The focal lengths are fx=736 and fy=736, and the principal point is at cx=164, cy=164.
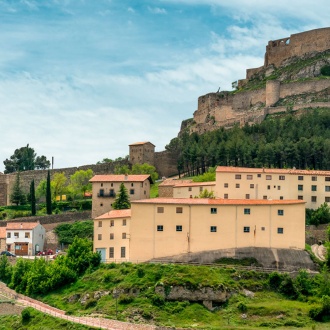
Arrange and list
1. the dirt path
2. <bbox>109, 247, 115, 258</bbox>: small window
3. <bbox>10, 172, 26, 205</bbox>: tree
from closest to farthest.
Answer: the dirt path
<bbox>109, 247, 115, 258</bbox>: small window
<bbox>10, 172, 26, 205</bbox>: tree

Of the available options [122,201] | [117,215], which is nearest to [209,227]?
[117,215]

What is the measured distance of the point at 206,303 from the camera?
55.8 meters

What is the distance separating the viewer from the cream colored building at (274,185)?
77.0 metres

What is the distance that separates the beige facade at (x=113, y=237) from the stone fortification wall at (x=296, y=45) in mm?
88044

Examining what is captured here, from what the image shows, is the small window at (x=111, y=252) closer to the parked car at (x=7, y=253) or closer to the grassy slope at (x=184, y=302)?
the grassy slope at (x=184, y=302)

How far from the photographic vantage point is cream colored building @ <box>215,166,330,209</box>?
77000 millimetres

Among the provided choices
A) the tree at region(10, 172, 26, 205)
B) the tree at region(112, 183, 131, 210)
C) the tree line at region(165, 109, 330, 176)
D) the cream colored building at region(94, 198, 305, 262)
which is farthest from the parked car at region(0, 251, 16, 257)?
the tree line at region(165, 109, 330, 176)

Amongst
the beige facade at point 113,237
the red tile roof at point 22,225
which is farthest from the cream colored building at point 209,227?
the red tile roof at point 22,225

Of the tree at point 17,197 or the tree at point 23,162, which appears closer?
the tree at point 17,197

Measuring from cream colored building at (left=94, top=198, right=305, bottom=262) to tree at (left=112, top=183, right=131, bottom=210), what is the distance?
14.3 m

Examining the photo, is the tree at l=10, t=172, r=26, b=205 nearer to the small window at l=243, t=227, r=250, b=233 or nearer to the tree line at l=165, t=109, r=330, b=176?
the tree line at l=165, t=109, r=330, b=176

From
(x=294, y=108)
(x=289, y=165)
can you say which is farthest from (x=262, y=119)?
(x=289, y=165)

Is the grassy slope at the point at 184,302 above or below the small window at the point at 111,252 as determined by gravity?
below

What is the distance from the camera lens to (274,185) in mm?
78062
